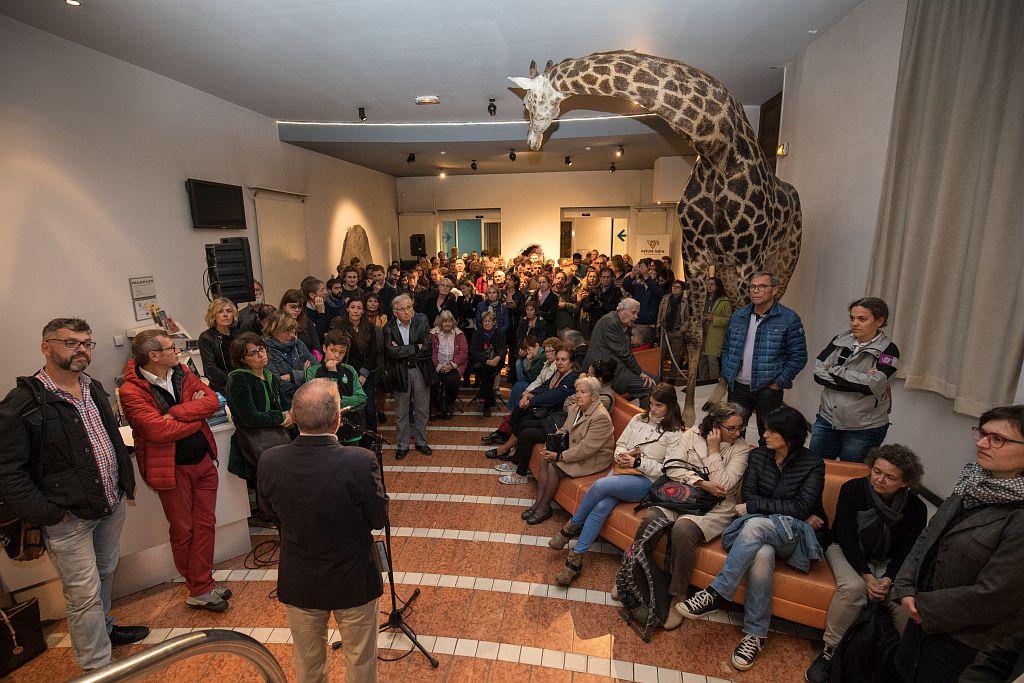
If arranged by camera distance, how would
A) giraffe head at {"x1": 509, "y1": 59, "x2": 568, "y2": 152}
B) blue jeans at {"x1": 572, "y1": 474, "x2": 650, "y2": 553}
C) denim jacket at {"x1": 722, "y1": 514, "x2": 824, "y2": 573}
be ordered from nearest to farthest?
denim jacket at {"x1": 722, "y1": 514, "x2": 824, "y2": 573}
blue jeans at {"x1": 572, "y1": 474, "x2": 650, "y2": 553}
giraffe head at {"x1": 509, "y1": 59, "x2": 568, "y2": 152}

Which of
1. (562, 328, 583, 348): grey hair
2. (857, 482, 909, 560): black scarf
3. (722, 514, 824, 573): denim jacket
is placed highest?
(562, 328, 583, 348): grey hair

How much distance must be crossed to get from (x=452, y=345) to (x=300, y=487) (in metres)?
3.59

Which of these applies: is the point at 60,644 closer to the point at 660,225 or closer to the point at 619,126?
the point at 619,126

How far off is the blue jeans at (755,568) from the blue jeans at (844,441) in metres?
0.88

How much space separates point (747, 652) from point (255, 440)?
3.05 metres

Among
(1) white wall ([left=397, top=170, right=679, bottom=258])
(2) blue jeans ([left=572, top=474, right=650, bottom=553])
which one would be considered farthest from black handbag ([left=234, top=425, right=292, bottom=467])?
(1) white wall ([left=397, top=170, right=679, bottom=258])

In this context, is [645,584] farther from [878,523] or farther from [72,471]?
[72,471]

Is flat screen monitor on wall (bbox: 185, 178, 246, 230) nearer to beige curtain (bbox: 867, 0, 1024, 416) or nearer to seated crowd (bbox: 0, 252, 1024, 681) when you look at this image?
seated crowd (bbox: 0, 252, 1024, 681)

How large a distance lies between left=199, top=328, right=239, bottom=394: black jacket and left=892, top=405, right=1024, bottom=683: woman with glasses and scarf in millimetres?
4191

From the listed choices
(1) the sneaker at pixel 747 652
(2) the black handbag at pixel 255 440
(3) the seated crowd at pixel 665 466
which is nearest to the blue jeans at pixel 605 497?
(3) the seated crowd at pixel 665 466

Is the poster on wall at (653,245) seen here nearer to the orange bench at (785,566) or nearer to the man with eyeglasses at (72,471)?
the orange bench at (785,566)

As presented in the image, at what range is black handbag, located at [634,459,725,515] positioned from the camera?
2908mm

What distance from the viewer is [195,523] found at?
290 centimetres

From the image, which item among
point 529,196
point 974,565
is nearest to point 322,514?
point 974,565
